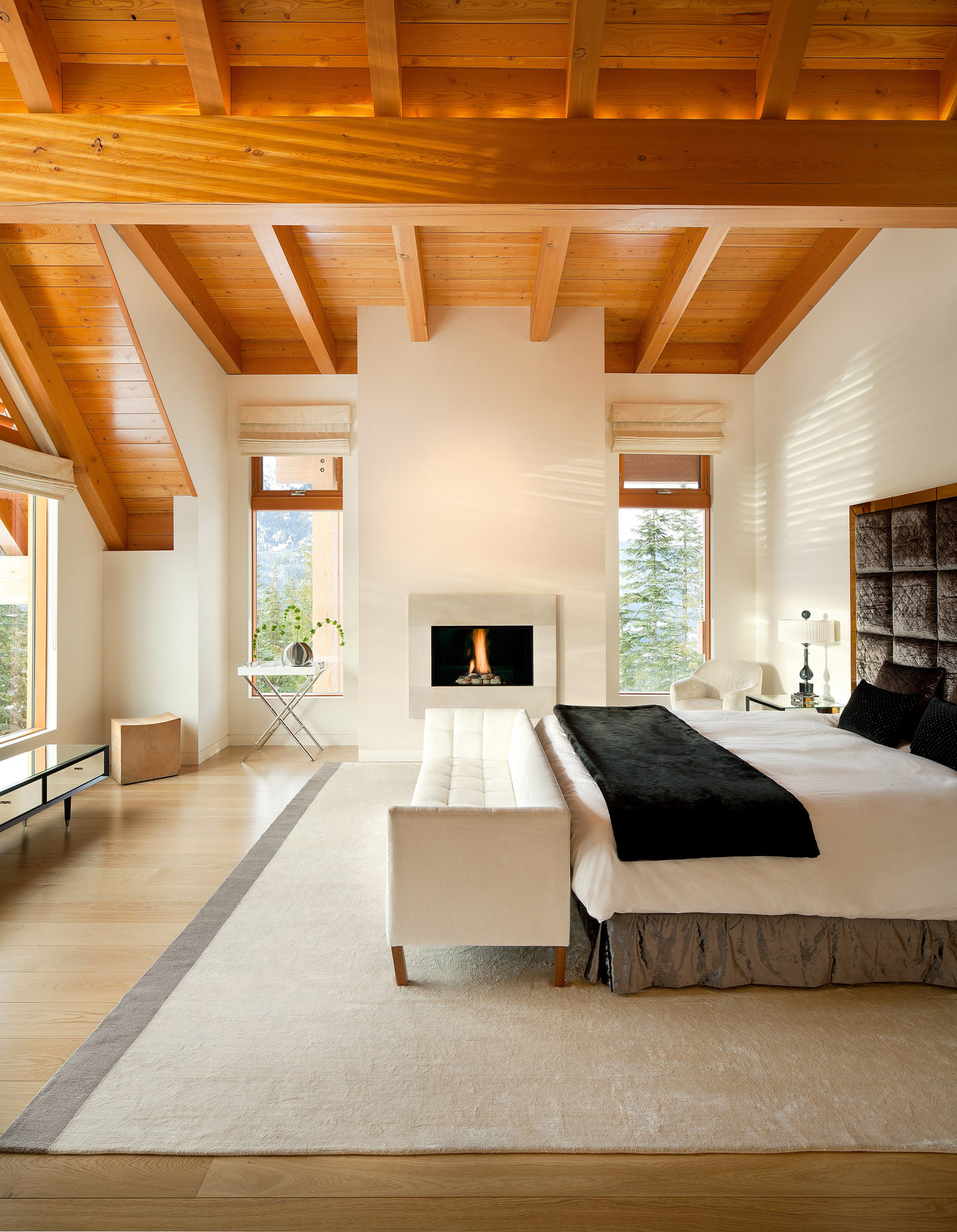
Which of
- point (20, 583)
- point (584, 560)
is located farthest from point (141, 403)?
point (584, 560)

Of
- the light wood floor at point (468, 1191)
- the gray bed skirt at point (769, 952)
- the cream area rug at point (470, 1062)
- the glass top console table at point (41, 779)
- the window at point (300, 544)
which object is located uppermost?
the window at point (300, 544)

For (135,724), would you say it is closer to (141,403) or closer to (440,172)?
(141,403)

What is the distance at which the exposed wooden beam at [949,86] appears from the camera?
273 centimetres

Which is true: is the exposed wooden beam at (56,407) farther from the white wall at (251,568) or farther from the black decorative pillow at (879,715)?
the black decorative pillow at (879,715)

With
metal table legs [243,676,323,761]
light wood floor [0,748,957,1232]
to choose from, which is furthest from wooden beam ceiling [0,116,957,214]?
metal table legs [243,676,323,761]

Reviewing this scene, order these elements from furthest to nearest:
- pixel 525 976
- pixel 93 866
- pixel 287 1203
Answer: pixel 93 866 < pixel 525 976 < pixel 287 1203

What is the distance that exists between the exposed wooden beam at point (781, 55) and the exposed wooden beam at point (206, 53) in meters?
1.95

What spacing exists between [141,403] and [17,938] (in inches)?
123

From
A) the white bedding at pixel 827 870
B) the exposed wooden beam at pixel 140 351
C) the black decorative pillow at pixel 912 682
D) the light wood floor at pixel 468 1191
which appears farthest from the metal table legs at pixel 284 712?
the black decorative pillow at pixel 912 682

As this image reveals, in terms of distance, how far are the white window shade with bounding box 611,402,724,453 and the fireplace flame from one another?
1853mm

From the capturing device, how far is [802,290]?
4855 mm

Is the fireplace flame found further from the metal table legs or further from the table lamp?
the table lamp

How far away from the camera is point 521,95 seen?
2.78 meters

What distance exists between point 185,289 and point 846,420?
4184 mm
